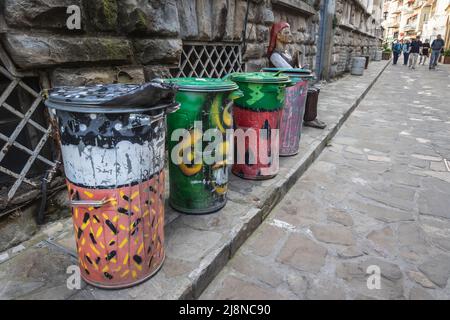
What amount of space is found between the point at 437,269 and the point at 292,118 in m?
2.21

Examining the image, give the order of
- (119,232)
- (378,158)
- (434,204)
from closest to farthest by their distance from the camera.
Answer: (119,232) < (434,204) < (378,158)

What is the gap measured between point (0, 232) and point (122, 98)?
5.19 feet

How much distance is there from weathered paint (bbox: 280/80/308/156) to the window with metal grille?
1171 mm

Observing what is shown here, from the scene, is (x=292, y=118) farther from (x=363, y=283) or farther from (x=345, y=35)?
(x=345, y=35)

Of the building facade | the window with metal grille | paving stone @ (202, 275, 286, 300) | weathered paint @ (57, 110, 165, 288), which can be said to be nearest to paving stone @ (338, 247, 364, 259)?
paving stone @ (202, 275, 286, 300)

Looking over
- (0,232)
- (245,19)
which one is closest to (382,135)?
(245,19)

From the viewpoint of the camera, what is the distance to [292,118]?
3.95 m

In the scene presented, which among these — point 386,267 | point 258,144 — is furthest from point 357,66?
point 386,267

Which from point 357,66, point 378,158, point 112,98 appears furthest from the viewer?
point 357,66

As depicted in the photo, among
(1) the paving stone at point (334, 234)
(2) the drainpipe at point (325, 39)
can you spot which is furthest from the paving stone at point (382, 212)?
(2) the drainpipe at point (325, 39)

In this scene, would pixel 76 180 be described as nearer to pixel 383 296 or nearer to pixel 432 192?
pixel 383 296
